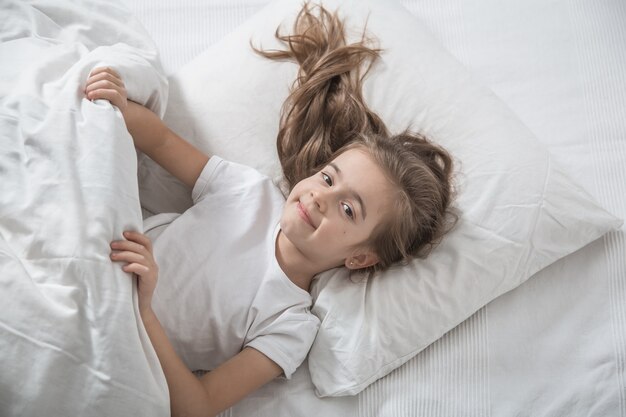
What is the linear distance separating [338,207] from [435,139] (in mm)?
267

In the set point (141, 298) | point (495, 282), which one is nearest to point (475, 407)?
point (495, 282)

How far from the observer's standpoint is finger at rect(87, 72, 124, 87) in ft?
3.55

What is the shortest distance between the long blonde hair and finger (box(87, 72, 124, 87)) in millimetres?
307

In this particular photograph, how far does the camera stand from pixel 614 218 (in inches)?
44.4

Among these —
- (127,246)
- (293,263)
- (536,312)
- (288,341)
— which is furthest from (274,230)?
(536,312)

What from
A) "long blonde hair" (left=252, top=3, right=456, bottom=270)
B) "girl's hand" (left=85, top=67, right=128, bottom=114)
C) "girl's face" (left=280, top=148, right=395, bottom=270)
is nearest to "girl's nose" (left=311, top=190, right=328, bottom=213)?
"girl's face" (left=280, top=148, right=395, bottom=270)

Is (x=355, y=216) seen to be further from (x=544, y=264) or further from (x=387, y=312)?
(x=544, y=264)

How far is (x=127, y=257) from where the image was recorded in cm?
92

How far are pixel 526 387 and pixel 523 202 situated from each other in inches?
12.2

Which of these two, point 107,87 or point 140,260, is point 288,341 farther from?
point 107,87

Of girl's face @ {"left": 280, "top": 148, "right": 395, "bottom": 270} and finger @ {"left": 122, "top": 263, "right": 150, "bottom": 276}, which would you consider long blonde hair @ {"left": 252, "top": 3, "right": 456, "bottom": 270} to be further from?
finger @ {"left": 122, "top": 263, "right": 150, "bottom": 276}

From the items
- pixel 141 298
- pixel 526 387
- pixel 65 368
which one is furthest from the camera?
pixel 526 387

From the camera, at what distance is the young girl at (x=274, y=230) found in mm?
1061

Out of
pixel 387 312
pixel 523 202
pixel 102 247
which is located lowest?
pixel 387 312
